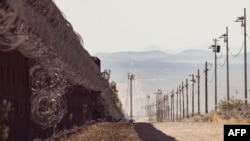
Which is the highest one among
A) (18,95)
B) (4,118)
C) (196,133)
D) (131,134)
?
(18,95)

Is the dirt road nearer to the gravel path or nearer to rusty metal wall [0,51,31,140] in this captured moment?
the gravel path

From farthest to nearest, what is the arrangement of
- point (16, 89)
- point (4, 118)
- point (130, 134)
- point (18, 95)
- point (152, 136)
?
1. point (152, 136)
2. point (130, 134)
3. point (18, 95)
4. point (16, 89)
5. point (4, 118)

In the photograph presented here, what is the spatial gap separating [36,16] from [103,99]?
23.6m

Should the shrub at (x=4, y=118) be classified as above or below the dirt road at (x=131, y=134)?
above

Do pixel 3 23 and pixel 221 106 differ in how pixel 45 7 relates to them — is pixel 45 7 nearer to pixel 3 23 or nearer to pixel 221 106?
pixel 3 23

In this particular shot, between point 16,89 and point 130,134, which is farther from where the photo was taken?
point 130,134

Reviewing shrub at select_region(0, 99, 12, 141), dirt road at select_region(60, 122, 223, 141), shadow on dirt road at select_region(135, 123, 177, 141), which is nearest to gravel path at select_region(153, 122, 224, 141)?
dirt road at select_region(60, 122, 223, 141)

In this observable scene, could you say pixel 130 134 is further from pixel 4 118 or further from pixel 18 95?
pixel 4 118

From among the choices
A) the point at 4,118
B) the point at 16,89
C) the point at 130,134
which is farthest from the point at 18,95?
the point at 130,134

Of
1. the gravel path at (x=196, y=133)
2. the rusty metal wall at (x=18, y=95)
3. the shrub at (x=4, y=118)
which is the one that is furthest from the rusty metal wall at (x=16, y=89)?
the gravel path at (x=196, y=133)

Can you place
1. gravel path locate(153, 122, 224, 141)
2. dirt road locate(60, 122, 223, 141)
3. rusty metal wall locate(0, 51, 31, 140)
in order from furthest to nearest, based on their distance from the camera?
gravel path locate(153, 122, 224, 141) < dirt road locate(60, 122, 223, 141) < rusty metal wall locate(0, 51, 31, 140)

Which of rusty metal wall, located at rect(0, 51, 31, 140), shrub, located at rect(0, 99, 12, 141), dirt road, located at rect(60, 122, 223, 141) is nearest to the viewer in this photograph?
shrub, located at rect(0, 99, 12, 141)

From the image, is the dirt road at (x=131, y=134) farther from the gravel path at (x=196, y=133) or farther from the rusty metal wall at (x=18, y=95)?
the rusty metal wall at (x=18, y=95)

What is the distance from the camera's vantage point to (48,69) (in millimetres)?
9320
